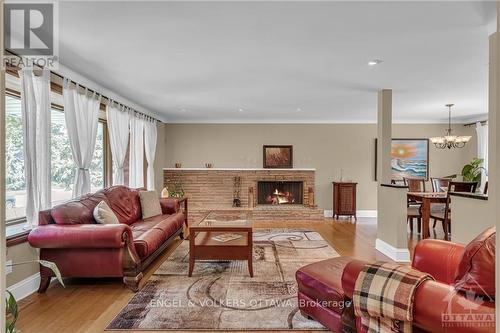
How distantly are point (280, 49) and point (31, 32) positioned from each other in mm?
2306

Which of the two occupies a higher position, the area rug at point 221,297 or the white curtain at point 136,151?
the white curtain at point 136,151

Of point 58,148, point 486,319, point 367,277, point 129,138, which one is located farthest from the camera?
point 129,138

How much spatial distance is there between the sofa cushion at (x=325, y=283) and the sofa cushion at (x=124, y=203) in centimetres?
276

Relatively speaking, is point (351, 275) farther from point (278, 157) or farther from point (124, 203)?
point (278, 157)

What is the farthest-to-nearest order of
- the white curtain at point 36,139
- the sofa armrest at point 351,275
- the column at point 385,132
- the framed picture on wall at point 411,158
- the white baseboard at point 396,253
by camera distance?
the framed picture on wall at point 411,158, the column at point 385,132, the white baseboard at point 396,253, the white curtain at point 36,139, the sofa armrest at point 351,275

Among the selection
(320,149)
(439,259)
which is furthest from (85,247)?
(320,149)

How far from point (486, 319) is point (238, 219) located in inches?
119

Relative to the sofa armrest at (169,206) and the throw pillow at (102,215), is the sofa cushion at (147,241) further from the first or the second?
the sofa armrest at (169,206)

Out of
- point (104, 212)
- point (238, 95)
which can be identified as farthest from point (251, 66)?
point (104, 212)

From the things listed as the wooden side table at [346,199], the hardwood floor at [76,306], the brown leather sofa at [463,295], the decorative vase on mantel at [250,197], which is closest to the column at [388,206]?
the hardwood floor at [76,306]

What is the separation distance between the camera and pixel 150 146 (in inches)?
247

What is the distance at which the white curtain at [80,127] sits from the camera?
3.54 m

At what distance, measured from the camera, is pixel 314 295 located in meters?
2.22

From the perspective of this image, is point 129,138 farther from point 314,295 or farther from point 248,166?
point 314,295
